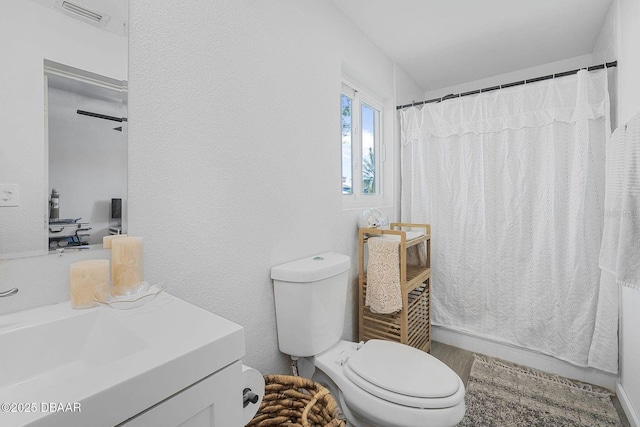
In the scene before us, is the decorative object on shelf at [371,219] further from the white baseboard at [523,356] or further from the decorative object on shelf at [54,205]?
the decorative object on shelf at [54,205]

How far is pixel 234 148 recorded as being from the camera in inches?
48.4

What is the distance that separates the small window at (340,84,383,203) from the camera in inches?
85.7

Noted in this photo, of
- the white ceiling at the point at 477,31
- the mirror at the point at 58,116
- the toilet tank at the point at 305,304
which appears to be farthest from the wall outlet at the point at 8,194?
the white ceiling at the point at 477,31

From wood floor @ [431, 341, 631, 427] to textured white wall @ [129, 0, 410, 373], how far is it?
3.91 feet

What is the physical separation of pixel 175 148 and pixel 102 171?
0.23m

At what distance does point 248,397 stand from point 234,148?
2.84ft

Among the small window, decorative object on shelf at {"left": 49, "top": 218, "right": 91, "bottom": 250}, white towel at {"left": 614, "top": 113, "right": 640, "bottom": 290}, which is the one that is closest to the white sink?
decorative object on shelf at {"left": 49, "top": 218, "right": 91, "bottom": 250}

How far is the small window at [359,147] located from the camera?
218cm

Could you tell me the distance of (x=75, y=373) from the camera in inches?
27.2

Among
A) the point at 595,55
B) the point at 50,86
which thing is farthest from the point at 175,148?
the point at 595,55

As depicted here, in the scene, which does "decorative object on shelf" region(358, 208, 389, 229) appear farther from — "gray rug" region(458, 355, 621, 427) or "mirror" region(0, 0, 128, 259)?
Result: "mirror" region(0, 0, 128, 259)

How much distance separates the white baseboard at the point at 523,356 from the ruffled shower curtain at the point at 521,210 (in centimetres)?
6

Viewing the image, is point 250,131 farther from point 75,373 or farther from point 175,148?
point 75,373

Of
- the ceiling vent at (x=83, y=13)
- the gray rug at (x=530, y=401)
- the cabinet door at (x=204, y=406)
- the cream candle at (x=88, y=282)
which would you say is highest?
the ceiling vent at (x=83, y=13)
